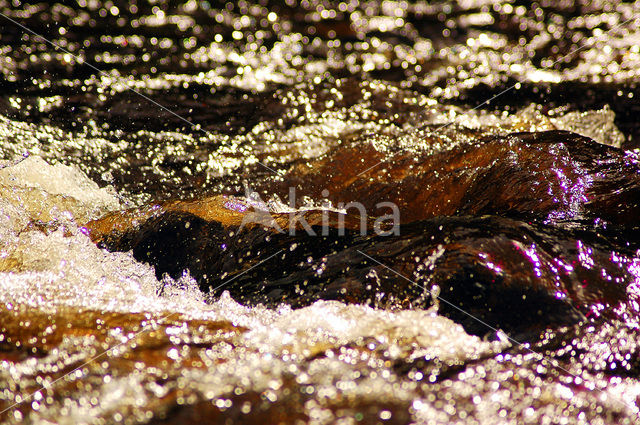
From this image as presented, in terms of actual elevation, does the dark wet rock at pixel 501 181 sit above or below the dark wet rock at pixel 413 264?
above

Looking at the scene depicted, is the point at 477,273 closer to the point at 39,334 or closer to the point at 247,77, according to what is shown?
the point at 39,334

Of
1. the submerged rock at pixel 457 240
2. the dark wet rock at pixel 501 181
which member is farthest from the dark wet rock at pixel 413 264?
the dark wet rock at pixel 501 181

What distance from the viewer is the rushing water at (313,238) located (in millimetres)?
1433

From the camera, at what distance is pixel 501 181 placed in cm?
267

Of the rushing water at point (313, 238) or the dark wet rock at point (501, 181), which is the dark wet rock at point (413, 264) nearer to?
the rushing water at point (313, 238)

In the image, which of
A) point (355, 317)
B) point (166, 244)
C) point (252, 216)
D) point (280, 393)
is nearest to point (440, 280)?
point (355, 317)

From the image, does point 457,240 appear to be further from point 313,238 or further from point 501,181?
point 501,181

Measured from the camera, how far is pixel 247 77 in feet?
17.0

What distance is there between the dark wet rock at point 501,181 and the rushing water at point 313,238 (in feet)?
0.05

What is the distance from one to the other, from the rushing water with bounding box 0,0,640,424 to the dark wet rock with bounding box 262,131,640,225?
0.05ft

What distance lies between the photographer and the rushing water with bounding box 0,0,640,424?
1433mm

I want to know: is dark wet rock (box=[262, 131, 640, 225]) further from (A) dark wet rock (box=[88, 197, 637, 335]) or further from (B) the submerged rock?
(A) dark wet rock (box=[88, 197, 637, 335])

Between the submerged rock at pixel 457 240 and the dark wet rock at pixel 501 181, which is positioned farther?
the dark wet rock at pixel 501 181

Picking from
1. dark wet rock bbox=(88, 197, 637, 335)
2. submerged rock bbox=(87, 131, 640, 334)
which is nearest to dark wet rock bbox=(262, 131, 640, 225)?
submerged rock bbox=(87, 131, 640, 334)
